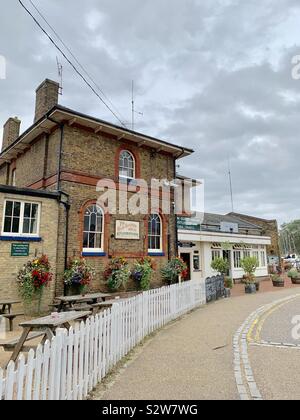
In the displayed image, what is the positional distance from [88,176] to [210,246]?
12702mm

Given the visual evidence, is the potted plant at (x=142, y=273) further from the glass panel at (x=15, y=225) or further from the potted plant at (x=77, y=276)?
the glass panel at (x=15, y=225)

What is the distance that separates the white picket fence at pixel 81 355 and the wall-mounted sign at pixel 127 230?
530cm

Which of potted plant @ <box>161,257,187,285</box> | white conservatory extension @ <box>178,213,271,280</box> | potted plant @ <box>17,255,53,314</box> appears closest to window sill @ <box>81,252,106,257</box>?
potted plant @ <box>17,255,53,314</box>

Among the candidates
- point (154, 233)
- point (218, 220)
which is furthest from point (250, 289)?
point (218, 220)

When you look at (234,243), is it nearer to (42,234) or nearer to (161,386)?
(42,234)

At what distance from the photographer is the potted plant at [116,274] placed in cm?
1262

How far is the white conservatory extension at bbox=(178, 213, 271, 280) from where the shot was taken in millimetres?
21078

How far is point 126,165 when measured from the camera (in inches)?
585

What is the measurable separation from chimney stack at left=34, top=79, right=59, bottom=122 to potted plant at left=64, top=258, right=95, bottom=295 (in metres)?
7.25

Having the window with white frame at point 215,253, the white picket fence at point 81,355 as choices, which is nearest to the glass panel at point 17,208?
the white picket fence at point 81,355

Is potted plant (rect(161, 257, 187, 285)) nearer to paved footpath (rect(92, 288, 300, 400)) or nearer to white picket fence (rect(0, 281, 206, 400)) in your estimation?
paved footpath (rect(92, 288, 300, 400))

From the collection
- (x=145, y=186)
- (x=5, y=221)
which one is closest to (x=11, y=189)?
(x=5, y=221)

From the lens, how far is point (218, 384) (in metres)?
4.63

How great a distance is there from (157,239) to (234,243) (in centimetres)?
1137
